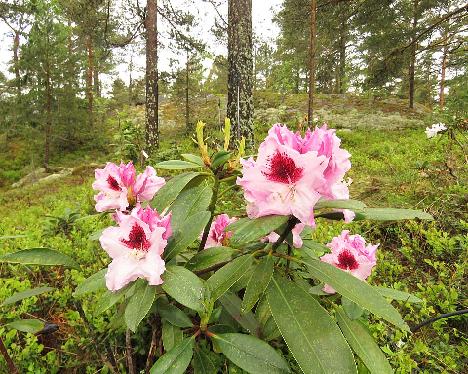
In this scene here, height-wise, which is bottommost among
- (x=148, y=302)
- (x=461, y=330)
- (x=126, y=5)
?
(x=461, y=330)

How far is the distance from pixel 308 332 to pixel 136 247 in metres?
0.54

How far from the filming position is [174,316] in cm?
118

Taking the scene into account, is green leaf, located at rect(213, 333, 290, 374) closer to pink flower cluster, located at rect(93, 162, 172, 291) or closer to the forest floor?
pink flower cluster, located at rect(93, 162, 172, 291)

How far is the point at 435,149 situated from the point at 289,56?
13779 mm

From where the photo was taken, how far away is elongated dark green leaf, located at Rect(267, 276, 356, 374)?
86 cm

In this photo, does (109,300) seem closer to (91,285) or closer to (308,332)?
(91,285)

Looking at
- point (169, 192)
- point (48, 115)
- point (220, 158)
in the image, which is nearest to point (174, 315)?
point (169, 192)

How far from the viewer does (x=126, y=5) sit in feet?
31.5

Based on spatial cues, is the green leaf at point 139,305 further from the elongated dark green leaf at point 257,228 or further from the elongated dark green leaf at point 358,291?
the elongated dark green leaf at point 358,291

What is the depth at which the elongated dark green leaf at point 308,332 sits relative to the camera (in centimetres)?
86

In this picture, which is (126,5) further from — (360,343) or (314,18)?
(360,343)

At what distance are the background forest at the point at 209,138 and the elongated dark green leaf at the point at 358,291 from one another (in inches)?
16.9

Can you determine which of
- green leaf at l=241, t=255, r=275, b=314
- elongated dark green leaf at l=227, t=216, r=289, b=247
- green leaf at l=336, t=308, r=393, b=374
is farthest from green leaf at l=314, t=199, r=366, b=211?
green leaf at l=336, t=308, r=393, b=374

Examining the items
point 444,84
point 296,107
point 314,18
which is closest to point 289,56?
point 296,107
